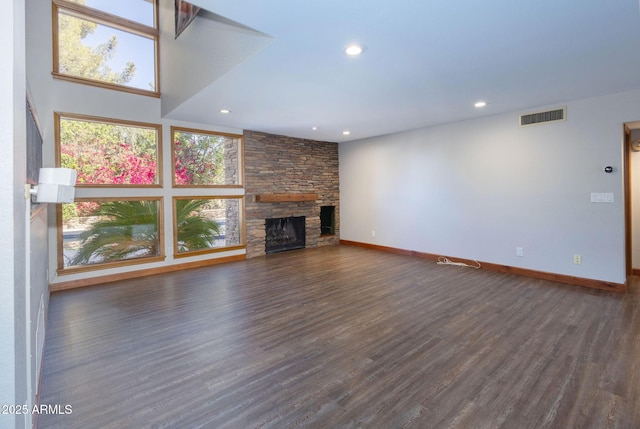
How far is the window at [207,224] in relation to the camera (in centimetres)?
554

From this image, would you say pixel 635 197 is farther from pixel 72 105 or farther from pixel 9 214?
pixel 72 105

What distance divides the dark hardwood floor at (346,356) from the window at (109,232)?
0.62 metres

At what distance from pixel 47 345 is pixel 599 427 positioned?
407 cm

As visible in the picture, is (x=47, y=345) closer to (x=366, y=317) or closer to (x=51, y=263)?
(x=51, y=263)

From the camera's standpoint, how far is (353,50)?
108 inches

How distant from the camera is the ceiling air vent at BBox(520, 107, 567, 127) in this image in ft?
14.5

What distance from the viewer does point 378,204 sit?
6.99 metres

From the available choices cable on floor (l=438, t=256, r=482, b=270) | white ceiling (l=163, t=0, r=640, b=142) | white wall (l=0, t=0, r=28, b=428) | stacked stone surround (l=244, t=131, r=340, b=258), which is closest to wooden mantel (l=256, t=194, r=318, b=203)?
stacked stone surround (l=244, t=131, r=340, b=258)

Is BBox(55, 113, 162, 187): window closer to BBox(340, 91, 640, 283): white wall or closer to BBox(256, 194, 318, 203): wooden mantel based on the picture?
BBox(256, 194, 318, 203): wooden mantel

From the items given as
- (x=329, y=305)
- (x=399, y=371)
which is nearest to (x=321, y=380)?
(x=399, y=371)

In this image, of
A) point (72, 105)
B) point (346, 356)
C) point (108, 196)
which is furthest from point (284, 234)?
point (346, 356)

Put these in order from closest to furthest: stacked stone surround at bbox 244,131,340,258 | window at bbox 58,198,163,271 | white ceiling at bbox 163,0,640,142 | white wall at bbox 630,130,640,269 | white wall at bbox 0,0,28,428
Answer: white wall at bbox 0,0,28,428 → white ceiling at bbox 163,0,640,142 → window at bbox 58,198,163,271 → white wall at bbox 630,130,640,269 → stacked stone surround at bbox 244,131,340,258

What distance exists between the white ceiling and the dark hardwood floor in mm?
2514

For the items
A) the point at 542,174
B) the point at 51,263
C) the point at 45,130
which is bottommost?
the point at 51,263
